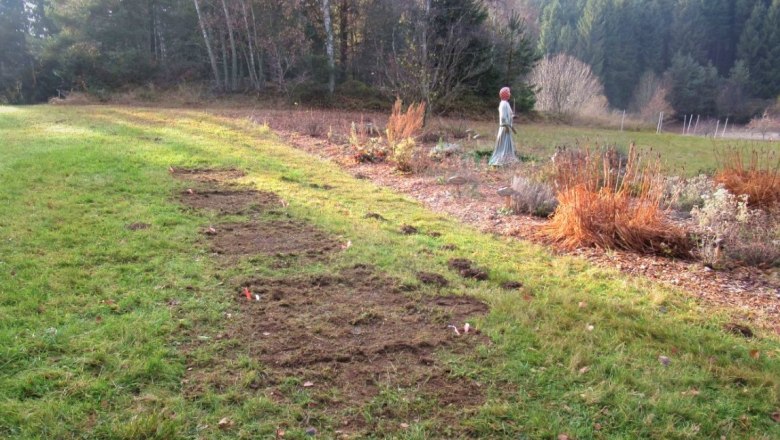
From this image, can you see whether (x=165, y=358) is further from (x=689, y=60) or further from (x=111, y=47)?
(x=689, y=60)

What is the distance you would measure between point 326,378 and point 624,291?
2.74 meters

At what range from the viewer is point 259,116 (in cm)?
1666

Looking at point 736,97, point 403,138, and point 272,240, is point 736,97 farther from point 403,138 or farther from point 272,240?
point 272,240

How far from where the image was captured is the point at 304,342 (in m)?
3.07

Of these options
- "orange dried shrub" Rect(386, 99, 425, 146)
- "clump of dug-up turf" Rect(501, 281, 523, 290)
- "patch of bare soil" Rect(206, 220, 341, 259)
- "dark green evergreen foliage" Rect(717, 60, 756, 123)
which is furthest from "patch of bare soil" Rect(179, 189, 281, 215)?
"dark green evergreen foliage" Rect(717, 60, 756, 123)

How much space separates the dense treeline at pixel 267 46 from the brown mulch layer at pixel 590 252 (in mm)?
11725

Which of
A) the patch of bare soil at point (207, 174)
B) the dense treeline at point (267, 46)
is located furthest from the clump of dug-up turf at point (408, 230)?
the dense treeline at point (267, 46)

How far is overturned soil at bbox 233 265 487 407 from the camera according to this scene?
8.88ft

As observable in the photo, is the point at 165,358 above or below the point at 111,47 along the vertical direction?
below

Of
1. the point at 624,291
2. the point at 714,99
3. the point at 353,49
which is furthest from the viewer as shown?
the point at 714,99

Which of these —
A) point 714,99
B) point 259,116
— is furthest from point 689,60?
point 259,116

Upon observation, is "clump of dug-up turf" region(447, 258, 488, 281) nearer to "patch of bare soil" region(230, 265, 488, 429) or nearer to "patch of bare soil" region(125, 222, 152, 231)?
"patch of bare soil" region(230, 265, 488, 429)

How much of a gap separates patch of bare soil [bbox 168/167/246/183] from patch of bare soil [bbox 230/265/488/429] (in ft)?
13.2

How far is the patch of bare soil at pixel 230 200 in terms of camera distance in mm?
5914
